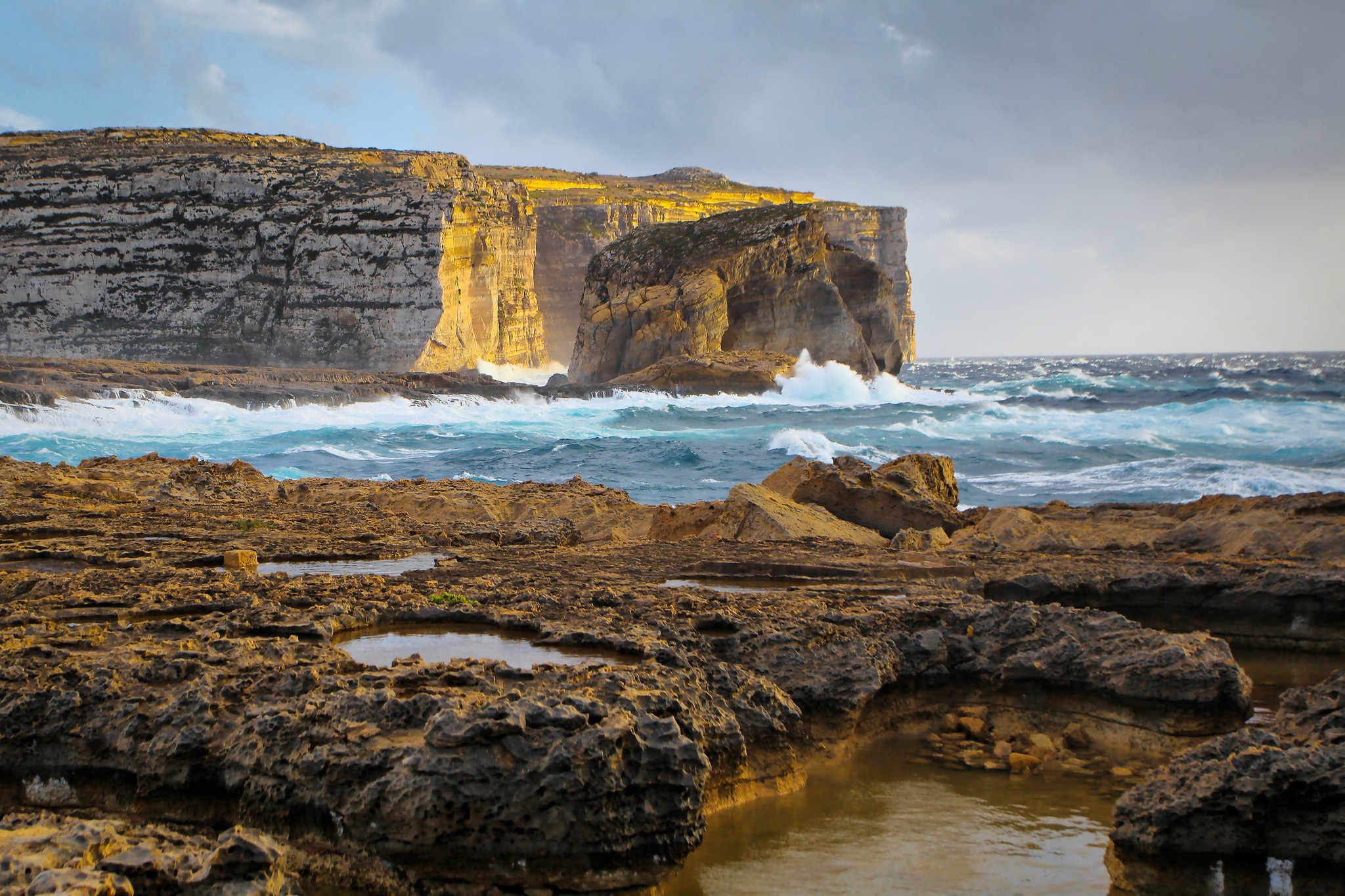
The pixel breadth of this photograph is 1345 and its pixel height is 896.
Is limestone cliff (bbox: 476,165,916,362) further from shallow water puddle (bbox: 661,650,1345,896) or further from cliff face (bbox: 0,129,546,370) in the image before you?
shallow water puddle (bbox: 661,650,1345,896)

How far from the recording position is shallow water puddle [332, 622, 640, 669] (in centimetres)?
354

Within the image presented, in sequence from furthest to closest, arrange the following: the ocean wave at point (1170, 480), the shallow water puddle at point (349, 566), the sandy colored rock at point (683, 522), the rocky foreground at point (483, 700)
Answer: the ocean wave at point (1170, 480) < the sandy colored rock at point (683, 522) < the shallow water puddle at point (349, 566) < the rocky foreground at point (483, 700)

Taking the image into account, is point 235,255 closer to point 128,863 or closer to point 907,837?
point 128,863

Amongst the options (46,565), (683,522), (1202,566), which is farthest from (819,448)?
(46,565)

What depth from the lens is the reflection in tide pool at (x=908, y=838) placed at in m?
2.80

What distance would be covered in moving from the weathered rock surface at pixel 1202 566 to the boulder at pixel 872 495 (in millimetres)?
639

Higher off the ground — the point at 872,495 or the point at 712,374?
the point at 712,374

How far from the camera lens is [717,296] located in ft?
129

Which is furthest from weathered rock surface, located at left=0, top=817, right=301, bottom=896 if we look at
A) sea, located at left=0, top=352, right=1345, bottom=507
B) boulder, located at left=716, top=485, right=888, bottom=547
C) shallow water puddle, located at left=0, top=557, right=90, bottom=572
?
sea, located at left=0, top=352, right=1345, bottom=507

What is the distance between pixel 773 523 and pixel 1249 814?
4885mm

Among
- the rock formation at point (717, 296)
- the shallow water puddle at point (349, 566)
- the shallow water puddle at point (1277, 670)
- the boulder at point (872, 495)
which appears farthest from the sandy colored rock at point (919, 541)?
the rock formation at point (717, 296)

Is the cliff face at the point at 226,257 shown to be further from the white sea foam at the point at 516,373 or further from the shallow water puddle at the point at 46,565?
the shallow water puddle at the point at 46,565

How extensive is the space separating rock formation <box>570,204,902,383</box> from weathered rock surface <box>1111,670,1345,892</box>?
36.5 metres

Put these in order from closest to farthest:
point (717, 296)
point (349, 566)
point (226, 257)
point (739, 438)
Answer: point (349, 566), point (739, 438), point (226, 257), point (717, 296)
